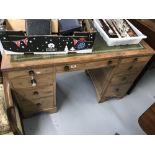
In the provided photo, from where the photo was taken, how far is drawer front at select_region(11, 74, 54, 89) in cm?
120

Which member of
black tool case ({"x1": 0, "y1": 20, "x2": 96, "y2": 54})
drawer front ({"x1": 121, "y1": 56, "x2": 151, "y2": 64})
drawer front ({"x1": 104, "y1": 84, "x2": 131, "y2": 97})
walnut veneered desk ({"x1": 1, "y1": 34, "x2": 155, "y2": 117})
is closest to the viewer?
black tool case ({"x1": 0, "y1": 20, "x2": 96, "y2": 54})

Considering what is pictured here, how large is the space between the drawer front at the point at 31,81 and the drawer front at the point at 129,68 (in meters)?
0.59

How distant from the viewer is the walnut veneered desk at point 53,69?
43.9 inches

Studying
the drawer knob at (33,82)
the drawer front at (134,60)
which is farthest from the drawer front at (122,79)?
the drawer knob at (33,82)

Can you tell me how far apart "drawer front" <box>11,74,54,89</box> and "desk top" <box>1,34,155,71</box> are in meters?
0.14

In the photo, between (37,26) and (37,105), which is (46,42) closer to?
(37,26)

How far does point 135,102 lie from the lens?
1.95m

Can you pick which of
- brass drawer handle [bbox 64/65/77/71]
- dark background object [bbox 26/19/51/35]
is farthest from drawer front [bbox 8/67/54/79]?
dark background object [bbox 26/19/51/35]

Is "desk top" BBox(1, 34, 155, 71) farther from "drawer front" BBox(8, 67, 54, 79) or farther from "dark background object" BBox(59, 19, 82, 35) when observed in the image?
"dark background object" BBox(59, 19, 82, 35)

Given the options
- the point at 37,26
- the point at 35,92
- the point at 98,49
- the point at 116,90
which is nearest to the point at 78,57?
the point at 98,49

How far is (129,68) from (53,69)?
694mm

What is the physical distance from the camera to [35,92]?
1.38 metres
